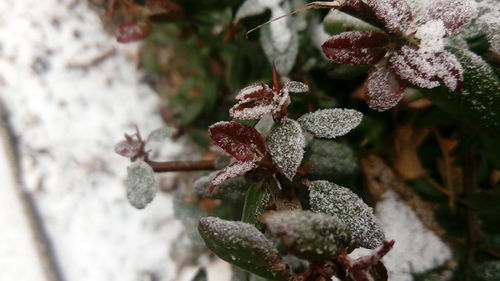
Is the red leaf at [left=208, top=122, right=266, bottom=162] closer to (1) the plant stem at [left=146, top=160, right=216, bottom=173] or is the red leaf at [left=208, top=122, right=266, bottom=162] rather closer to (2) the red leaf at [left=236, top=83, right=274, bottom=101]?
(2) the red leaf at [left=236, top=83, right=274, bottom=101]

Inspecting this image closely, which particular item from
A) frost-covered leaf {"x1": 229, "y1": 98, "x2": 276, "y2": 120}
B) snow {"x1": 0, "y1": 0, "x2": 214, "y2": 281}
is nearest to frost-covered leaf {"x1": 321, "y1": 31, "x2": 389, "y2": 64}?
frost-covered leaf {"x1": 229, "y1": 98, "x2": 276, "y2": 120}

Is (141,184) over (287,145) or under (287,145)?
under

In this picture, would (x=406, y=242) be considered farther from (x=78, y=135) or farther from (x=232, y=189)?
(x=78, y=135)

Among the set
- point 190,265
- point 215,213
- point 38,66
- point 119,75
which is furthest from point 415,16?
point 38,66

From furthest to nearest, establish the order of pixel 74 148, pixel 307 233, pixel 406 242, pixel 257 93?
pixel 74 148 < pixel 406 242 < pixel 257 93 < pixel 307 233

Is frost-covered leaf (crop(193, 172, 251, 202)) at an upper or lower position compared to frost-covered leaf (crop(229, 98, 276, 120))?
lower

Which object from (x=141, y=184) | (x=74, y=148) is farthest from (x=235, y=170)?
(x=74, y=148)
